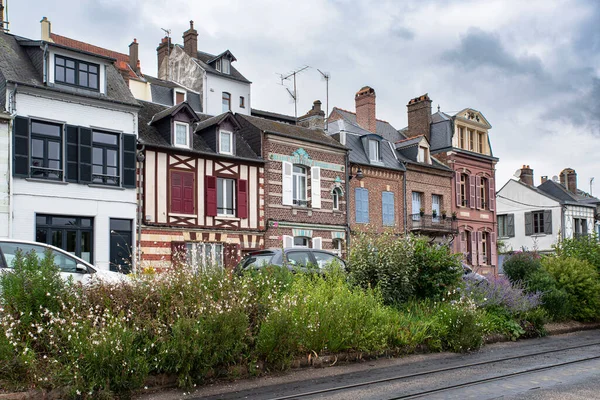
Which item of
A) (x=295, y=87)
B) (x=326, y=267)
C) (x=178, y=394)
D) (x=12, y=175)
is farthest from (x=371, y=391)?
(x=295, y=87)

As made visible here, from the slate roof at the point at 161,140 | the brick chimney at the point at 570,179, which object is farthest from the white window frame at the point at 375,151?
the brick chimney at the point at 570,179

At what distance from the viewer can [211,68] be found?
1629 inches

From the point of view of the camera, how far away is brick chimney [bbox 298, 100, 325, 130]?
114 feet

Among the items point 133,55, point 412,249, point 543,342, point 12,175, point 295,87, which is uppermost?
point 133,55

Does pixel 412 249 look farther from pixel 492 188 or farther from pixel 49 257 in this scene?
pixel 492 188

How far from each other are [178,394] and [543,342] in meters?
8.96

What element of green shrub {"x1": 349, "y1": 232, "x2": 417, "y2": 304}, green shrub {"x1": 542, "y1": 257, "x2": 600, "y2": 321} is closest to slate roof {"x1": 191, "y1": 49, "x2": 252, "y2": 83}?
green shrub {"x1": 542, "y1": 257, "x2": 600, "y2": 321}

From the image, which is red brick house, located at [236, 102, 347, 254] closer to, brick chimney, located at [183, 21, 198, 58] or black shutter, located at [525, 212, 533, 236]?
brick chimney, located at [183, 21, 198, 58]

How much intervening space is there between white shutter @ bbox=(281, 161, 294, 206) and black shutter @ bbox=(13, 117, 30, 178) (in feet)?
34.6

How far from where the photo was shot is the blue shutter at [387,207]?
32094mm

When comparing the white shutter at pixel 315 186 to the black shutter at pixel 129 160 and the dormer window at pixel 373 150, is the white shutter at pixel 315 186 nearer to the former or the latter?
the dormer window at pixel 373 150

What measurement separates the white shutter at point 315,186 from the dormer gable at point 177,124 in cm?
632

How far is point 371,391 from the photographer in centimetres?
873

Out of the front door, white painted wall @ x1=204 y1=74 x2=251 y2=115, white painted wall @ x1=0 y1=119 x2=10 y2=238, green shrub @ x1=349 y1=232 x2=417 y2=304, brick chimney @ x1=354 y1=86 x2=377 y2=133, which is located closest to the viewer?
green shrub @ x1=349 y1=232 x2=417 y2=304
